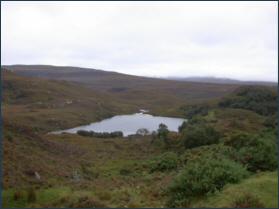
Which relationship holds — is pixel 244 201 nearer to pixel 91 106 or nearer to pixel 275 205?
pixel 275 205

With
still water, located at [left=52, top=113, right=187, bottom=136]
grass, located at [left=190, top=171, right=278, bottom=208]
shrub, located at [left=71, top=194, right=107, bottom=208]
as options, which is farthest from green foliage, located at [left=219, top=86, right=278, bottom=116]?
shrub, located at [left=71, top=194, right=107, bottom=208]

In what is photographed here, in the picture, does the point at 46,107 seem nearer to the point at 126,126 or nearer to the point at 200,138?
the point at 126,126

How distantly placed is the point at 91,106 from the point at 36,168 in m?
89.9

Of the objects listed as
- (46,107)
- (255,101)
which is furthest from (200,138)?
(46,107)

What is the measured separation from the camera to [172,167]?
17297mm

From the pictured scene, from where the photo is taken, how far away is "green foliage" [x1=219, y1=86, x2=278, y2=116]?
7762 centimetres

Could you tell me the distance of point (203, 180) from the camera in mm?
8148

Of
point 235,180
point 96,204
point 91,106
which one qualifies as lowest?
point 91,106

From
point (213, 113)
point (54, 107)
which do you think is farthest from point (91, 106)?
point (213, 113)

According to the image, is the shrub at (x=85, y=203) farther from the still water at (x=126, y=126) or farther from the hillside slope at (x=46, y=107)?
the hillside slope at (x=46, y=107)

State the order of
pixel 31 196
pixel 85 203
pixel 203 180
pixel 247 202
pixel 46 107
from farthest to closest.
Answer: pixel 46 107 → pixel 31 196 → pixel 85 203 → pixel 203 180 → pixel 247 202

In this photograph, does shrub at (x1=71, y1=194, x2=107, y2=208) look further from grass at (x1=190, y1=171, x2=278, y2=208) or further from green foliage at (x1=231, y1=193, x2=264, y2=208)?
green foliage at (x1=231, y1=193, x2=264, y2=208)

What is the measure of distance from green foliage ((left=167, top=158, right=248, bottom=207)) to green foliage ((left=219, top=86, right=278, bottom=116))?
7723cm

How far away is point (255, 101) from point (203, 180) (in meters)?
89.7
